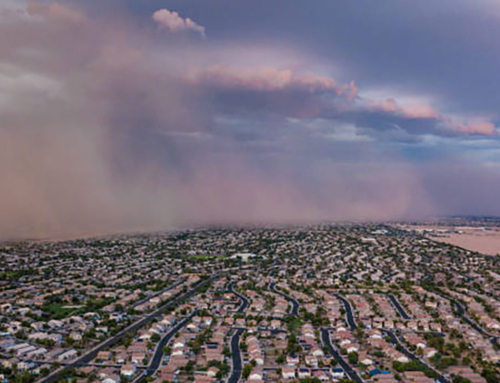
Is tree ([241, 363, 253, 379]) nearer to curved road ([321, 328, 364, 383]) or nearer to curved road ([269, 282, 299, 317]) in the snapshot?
curved road ([321, 328, 364, 383])

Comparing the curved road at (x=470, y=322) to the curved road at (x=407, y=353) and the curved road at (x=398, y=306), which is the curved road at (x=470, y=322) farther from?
→ the curved road at (x=407, y=353)

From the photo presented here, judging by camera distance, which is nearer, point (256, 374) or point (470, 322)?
point (256, 374)

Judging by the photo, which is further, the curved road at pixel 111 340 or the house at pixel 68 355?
the house at pixel 68 355

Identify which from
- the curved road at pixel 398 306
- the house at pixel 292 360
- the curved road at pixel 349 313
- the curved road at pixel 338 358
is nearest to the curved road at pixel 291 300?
the curved road at pixel 349 313

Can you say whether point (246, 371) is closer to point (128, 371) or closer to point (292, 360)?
point (292, 360)

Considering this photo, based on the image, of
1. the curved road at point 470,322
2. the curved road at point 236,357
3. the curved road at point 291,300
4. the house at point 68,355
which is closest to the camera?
the curved road at point 236,357

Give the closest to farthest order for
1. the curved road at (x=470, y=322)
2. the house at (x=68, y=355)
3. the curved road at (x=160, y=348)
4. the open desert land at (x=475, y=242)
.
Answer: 1. the curved road at (x=160, y=348)
2. the house at (x=68, y=355)
3. the curved road at (x=470, y=322)
4. the open desert land at (x=475, y=242)

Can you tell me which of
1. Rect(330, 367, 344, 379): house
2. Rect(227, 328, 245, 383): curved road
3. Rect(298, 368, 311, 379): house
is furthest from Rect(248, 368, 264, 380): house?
Rect(330, 367, 344, 379): house

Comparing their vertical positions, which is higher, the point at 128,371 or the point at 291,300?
the point at 291,300

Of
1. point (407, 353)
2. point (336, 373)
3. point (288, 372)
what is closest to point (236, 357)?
point (288, 372)
